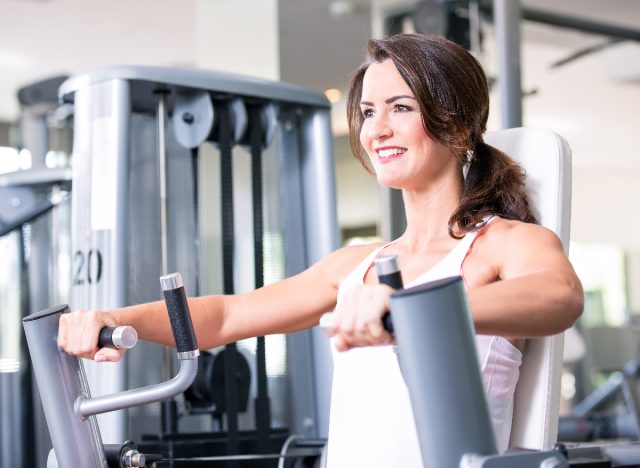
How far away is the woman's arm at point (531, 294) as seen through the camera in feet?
3.32

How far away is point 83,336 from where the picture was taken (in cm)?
125

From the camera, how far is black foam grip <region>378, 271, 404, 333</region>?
95cm

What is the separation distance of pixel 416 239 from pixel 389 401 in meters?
0.27

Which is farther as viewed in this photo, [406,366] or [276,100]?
[276,100]

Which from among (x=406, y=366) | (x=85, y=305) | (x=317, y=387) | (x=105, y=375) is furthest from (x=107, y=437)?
(x=406, y=366)

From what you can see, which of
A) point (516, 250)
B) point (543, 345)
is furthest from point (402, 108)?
point (543, 345)

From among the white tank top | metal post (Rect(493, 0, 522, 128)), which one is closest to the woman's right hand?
the white tank top

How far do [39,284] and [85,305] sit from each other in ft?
3.77

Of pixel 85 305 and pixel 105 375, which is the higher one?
pixel 85 305

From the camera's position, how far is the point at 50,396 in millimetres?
1283

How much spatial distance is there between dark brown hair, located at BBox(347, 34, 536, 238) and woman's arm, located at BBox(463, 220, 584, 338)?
0.14m

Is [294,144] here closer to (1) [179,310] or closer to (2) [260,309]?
(2) [260,309]

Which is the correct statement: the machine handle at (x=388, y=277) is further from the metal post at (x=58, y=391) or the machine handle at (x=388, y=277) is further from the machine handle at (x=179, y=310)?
the metal post at (x=58, y=391)

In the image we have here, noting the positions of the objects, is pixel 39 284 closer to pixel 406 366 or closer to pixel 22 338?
pixel 22 338
